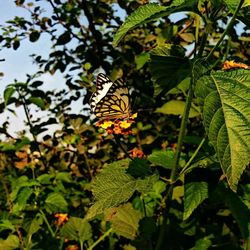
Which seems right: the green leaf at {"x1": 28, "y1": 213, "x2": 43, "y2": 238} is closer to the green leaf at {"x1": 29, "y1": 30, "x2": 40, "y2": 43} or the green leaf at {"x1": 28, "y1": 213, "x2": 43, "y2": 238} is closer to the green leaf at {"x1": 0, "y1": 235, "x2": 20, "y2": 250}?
the green leaf at {"x1": 0, "y1": 235, "x2": 20, "y2": 250}

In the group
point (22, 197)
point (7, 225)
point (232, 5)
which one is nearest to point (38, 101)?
point (22, 197)

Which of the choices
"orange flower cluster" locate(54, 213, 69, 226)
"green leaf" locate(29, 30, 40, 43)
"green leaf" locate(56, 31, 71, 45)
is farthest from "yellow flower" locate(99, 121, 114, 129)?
"green leaf" locate(29, 30, 40, 43)

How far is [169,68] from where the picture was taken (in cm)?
125

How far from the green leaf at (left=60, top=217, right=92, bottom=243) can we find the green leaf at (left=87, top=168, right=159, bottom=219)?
832 millimetres

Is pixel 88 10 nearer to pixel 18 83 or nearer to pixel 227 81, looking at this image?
pixel 18 83

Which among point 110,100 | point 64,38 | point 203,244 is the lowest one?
point 203,244

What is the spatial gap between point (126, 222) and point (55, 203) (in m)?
0.58

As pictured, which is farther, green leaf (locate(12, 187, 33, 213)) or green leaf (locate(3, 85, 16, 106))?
green leaf (locate(3, 85, 16, 106))

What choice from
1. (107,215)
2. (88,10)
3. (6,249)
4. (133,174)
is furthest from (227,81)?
(88,10)

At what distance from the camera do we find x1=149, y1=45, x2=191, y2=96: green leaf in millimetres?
1233

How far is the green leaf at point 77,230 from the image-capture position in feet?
7.01

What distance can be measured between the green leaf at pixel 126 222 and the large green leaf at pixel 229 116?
999 mm

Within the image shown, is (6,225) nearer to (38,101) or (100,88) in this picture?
(38,101)

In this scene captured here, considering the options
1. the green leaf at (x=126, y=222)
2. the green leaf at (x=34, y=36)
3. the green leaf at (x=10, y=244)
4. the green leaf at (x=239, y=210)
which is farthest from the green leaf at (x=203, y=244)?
the green leaf at (x=34, y=36)
